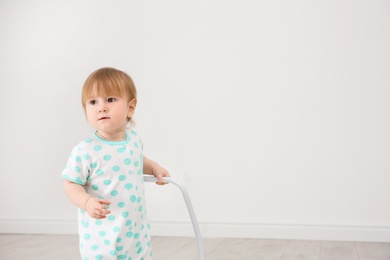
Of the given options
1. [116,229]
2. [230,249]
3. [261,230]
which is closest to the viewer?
[116,229]

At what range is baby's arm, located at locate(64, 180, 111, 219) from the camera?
4.40 ft

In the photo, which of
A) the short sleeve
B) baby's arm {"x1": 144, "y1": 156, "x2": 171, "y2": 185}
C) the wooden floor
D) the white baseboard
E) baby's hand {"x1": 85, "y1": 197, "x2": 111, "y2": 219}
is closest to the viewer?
baby's hand {"x1": 85, "y1": 197, "x2": 111, "y2": 219}

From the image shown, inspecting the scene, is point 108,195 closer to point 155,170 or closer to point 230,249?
point 155,170

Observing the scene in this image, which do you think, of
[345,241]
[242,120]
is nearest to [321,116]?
[242,120]

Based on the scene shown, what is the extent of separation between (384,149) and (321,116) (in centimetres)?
35

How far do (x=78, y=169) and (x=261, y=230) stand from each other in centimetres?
166

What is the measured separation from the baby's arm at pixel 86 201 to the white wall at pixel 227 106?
1.62 meters

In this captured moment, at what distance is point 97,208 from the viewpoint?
1337 mm

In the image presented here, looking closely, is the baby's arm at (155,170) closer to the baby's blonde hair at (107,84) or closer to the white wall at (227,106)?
the baby's blonde hair at (107,84)

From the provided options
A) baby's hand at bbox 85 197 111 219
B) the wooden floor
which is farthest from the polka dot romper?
the wooden floor

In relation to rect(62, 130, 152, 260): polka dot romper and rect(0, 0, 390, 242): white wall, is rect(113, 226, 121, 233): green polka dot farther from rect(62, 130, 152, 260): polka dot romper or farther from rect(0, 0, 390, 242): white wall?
rect(0, 0, 390, 242): white wall

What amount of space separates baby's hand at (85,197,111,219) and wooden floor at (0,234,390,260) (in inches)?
47.6

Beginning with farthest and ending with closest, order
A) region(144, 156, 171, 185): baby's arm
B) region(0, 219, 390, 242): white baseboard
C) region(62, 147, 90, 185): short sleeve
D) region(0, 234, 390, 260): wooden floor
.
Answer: region(0, 219, 390, 242): white baseboard
region(0, 234, 390, 260): wooden floor
region(144, 156, 171, 185): baby's arm
region(62, 147, 90, 185): short sleeve

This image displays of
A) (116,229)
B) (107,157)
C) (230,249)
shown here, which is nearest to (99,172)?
(107,157)
